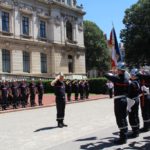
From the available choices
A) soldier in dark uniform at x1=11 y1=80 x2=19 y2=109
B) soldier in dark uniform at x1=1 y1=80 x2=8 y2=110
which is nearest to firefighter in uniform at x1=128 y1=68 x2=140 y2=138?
soldier in dark uniform at x1=1 y1=80 x2=8 y2=110

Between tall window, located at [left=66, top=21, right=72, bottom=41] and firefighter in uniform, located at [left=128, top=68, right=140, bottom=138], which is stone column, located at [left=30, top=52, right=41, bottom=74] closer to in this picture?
tall window, located at [left=66, top=21, right=72, bottom=41]

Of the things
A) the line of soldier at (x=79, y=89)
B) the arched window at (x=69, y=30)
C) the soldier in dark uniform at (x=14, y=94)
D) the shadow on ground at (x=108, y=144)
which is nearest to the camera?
the shadow on ground at (x=108, y=144)

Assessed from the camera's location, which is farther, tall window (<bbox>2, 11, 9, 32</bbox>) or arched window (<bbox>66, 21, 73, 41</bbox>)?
arched window (<bbox>66, 21, 73, 41</bbox>)

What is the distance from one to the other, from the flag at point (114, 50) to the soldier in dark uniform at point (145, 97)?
0.83 metres

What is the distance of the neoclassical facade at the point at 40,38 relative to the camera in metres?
43.9

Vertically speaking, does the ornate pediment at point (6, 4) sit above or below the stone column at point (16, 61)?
above

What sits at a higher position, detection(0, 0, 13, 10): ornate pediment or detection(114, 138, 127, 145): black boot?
detection(0, 0, 13, 10): ornate pediment

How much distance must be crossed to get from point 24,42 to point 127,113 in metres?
35.4

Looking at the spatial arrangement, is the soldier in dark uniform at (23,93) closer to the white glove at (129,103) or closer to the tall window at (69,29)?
the white glove at (129,103)

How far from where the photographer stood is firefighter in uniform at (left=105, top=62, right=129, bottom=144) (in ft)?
35.2

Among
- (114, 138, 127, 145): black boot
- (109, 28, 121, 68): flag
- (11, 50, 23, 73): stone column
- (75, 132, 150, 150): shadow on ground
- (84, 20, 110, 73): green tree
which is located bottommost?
(75, 132, 150, 150): shadow on ground

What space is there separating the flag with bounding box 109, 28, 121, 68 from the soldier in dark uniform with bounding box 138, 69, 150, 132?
831 millimetres

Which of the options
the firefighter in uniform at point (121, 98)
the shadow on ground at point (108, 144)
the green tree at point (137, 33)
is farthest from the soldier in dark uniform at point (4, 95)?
the green tree at point (137, 33)

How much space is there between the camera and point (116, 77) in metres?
11.0
